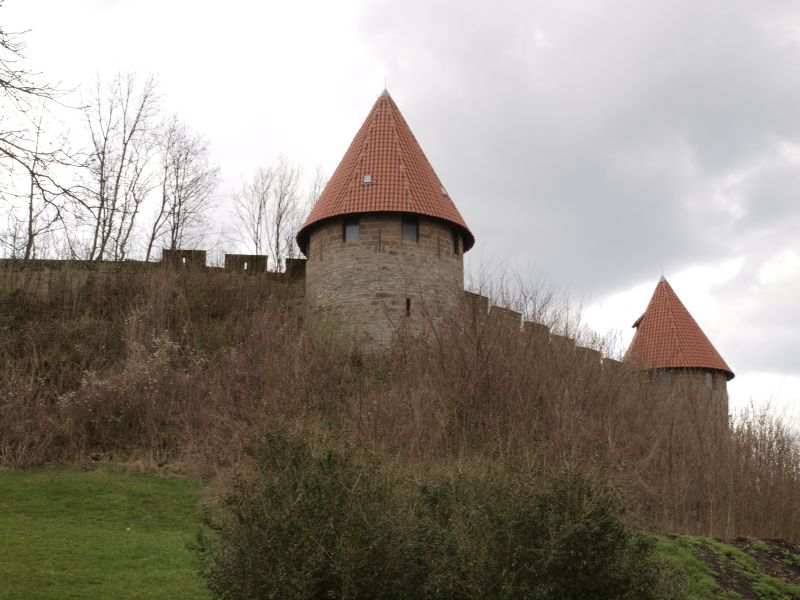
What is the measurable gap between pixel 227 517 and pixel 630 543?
3089mm

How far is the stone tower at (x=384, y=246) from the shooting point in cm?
2030

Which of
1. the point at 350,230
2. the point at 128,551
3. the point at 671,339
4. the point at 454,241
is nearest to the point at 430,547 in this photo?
the point at 128,551

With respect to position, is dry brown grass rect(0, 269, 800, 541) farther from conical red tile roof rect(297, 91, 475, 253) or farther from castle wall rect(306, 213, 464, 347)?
conical red tile roof rect(297, 91, 475, 253)

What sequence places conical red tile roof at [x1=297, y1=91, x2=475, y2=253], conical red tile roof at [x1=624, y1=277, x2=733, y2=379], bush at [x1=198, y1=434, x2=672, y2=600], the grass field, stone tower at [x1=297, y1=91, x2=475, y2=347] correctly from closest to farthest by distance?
1. bush at [x1=198, y1=434, x2=672, y2=600]
2. the grass field
3. stone tower at [x1=297, y1=91, x2=475, y2=347]
4. conical red tile roof at [x1=297, y1=91, x2=475, y2=253]
5. conical red tile roof at [x1=624, y1=277, x2=733, y2=379]

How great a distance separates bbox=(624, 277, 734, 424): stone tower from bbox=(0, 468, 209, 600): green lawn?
17.9 metres

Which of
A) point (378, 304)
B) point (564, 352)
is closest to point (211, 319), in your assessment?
point (378, 304)

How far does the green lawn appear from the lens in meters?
8.21

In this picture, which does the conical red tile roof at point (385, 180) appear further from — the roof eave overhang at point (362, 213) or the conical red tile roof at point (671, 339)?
the conical red tile roof at point (671, 339)

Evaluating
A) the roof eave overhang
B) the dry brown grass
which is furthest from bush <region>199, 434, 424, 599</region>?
the roof eave overhang

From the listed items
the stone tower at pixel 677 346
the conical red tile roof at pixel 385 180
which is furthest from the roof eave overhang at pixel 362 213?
the stone tower at pixel 677 346

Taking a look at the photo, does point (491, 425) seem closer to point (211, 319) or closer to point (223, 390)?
point (223, 390)

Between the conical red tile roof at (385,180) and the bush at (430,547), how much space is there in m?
14.6

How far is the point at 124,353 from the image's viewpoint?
18.3 meters

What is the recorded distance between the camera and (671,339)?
94.6 feet
